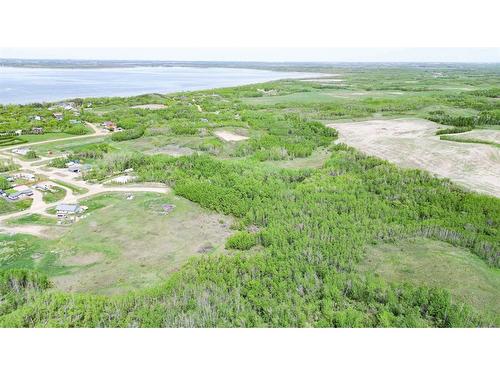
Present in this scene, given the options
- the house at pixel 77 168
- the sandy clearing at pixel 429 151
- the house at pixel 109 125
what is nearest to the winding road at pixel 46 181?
the house at pixel 77 168

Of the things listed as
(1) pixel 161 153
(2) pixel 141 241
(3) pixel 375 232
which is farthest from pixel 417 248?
(1) pixel 161 153

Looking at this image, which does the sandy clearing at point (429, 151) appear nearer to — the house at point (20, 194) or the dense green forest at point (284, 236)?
the dense green forest at point (284, 236)

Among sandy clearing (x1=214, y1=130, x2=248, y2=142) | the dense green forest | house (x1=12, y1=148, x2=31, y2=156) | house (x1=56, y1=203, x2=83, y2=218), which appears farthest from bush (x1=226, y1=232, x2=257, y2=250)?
house (x1=12, y1=148, x2=31, y2=156)

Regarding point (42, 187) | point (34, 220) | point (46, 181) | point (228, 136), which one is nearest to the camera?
point (34, 220)

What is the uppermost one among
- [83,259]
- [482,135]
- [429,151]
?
[482,135]

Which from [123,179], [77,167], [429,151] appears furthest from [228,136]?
[429,151]

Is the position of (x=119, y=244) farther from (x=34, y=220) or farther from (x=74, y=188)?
(x=74, y=188)

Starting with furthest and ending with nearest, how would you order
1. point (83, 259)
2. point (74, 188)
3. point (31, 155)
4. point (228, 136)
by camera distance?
1. point (228, 136)
2. point (31, 155)
3. point (74, 188)
4. point (83, 259)
